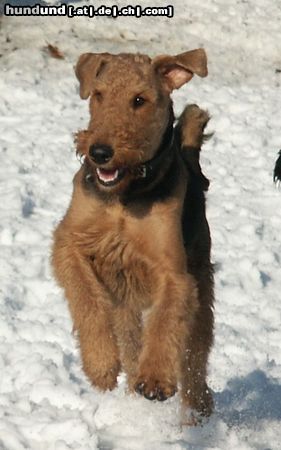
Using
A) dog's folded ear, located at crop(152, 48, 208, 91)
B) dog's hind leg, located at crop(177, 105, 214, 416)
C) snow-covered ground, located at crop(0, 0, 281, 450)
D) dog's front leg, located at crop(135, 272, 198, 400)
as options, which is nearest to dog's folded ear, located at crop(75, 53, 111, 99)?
dog's folded ear, located at crop(152, 48, 208, 91)

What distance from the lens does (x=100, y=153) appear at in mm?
3592

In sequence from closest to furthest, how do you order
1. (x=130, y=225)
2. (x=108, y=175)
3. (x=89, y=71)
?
(x=108, y=175) → (x=130, y=225) → (x=89, y=71)

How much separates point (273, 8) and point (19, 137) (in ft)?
19.5

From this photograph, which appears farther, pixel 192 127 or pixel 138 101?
pixel 192 127

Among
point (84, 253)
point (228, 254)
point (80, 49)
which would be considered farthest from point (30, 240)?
point (80, 49)

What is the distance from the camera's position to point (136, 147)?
374 cm

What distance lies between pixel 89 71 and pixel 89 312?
3.45ft

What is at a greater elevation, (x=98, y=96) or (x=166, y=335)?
(x=98, y=96)

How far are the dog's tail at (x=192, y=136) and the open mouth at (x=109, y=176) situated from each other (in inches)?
37.4

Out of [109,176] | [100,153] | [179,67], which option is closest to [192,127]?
[179,67]

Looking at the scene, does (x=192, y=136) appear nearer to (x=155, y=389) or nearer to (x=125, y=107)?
(x=125, y=107)

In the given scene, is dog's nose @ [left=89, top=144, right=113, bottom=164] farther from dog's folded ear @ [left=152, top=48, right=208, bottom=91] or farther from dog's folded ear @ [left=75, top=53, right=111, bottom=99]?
dog's folded ear @ [left=152, top=48, right=208, bottom=91]

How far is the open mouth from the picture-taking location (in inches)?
146

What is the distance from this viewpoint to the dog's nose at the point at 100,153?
3590 millimetres
